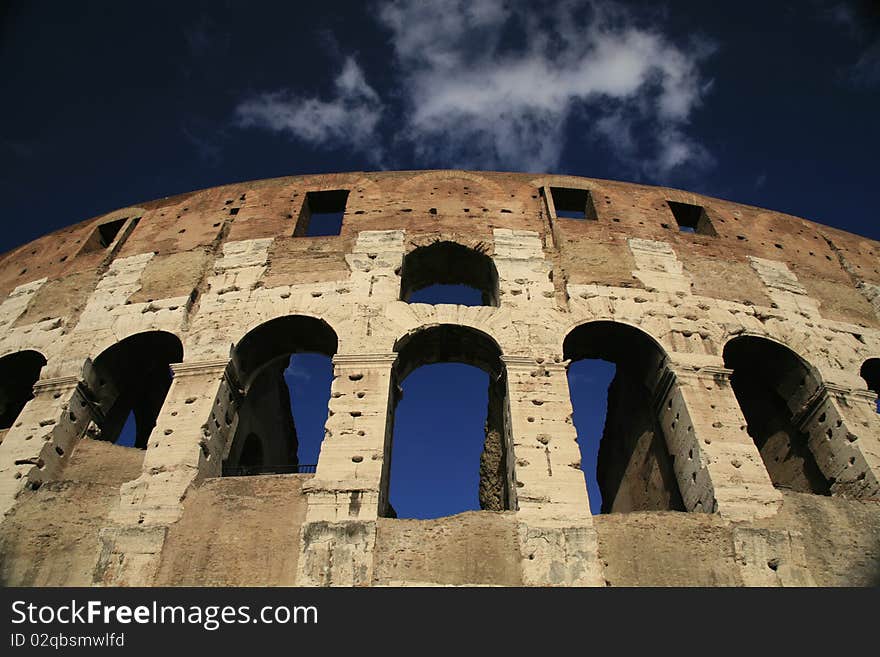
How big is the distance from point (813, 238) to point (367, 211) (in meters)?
7.81

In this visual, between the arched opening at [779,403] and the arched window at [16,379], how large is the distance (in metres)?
10.0

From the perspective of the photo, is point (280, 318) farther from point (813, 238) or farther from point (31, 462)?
point (813, 238)

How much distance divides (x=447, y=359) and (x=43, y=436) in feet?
16.3

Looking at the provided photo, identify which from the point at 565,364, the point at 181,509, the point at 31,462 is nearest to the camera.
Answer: the point at 181,509

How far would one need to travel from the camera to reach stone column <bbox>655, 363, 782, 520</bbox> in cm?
656

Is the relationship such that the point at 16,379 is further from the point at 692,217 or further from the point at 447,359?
the point at 692,217

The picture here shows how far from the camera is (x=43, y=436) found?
7496 mm

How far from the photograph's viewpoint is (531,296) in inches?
344

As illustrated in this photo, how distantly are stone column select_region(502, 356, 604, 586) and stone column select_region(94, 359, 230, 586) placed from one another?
3.45 metres

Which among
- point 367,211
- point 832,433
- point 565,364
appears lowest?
point 832,433

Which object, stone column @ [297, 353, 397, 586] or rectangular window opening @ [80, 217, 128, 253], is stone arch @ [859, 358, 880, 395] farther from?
rectangular window opening @ [80, 217, 128, 253]

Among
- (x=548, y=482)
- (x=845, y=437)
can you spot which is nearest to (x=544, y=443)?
(x=548, y=482)

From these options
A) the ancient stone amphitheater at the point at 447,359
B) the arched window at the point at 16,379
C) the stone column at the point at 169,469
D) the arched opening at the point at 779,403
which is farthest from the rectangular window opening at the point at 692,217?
the arched window at the point at 16,379
